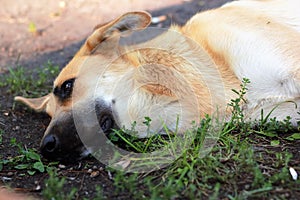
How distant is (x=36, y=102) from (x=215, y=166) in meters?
1.97

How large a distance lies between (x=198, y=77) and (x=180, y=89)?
0.19 meters

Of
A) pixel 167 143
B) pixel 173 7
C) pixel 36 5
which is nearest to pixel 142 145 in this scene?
pixel 167 143

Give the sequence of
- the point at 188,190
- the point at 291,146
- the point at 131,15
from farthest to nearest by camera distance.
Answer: the point at 131,15 < the point at 291,146 < the point at 188,190

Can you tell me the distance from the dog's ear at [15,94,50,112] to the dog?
41cm

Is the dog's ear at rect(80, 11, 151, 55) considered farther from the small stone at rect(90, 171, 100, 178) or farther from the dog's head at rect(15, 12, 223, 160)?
the small stone at rect(90, 171, 100, 178)

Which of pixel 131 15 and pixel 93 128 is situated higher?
pixel 131 15

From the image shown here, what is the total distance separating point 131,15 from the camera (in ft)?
11.7

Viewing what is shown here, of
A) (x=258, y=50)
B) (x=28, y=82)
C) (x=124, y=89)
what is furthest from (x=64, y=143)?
(x=28, y=82)

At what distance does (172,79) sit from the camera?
3.63m

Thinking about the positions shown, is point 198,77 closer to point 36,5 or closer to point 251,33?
point 251,33

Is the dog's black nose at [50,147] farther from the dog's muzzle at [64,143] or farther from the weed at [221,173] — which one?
the weed at [221,173]

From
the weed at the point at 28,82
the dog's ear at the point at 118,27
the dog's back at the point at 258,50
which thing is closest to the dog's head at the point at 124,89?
the dog's ear at the point at 118,27

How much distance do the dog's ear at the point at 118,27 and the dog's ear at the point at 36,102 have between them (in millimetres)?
701

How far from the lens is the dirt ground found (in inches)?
168
